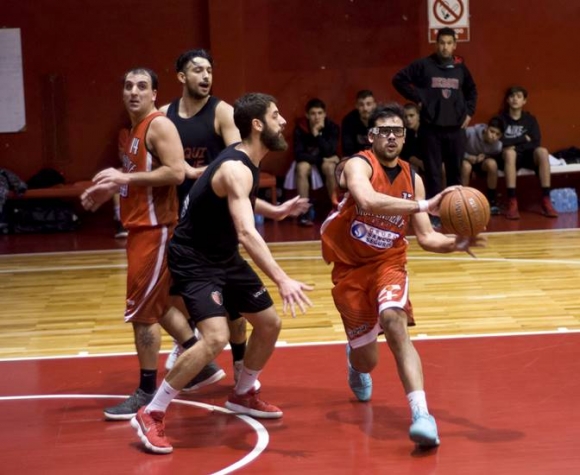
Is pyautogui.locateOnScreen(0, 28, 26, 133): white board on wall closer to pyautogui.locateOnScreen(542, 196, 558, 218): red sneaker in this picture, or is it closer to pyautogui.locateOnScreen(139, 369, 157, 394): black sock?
pyautogui.locateOnScreen(542, 196, 558, 218): red sneaker

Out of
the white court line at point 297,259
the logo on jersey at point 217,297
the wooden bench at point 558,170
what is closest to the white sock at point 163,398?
the logo on jersey at point 217,297

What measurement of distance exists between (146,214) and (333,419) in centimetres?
147

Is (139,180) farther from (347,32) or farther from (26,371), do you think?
(347,32)

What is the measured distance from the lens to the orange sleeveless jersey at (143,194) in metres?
5.87

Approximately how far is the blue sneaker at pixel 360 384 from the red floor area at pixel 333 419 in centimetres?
5

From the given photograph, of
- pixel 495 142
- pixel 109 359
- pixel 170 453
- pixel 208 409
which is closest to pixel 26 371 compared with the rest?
pixel 109 359

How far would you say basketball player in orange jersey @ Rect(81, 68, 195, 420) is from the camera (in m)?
5.79

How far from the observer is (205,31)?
13039 mm

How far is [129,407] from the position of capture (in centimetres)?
584

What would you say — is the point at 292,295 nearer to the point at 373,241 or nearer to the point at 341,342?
the point at 373,241

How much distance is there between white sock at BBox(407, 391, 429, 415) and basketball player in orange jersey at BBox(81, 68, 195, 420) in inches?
56.4

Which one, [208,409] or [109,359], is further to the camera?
[109,359]

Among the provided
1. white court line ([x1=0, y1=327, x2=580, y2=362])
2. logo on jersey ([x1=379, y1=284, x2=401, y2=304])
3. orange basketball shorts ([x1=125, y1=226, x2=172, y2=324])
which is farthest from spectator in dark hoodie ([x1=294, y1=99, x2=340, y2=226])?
logo on jersey ([x1=379, y1=284, x2=401, y2=304])

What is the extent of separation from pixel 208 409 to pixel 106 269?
174 inches
